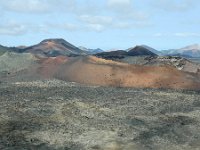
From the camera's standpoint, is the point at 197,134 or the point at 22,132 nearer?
the point at 22,132

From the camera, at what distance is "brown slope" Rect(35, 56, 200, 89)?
1236 inches

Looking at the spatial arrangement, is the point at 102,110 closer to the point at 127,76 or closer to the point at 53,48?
the point at 127,76

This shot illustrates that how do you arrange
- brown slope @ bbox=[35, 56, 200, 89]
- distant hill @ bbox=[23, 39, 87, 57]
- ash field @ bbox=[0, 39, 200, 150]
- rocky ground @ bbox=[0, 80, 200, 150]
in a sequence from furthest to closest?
1. distant hill @ bbox=[23, 39, 87, 57]
2. brown slope @ bbox=[35, 56, 200, 89]
3. ash field @ bbox=[0, 39, 200, 150]
4. rocky ground @ bbox=[0, 80, 200, 150]

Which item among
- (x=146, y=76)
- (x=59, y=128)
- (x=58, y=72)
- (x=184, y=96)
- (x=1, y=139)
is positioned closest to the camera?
(x=1, y=139)

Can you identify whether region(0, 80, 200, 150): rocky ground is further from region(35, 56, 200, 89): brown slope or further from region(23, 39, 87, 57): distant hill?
region(23, 39, 87, 57): distant hill

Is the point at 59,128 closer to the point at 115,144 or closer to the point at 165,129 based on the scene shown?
the point at 115,144

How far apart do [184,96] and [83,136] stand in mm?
11303

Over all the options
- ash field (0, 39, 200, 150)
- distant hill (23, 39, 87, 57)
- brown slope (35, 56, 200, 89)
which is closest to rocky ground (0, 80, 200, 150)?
ash field (0, 39, 200, 150)

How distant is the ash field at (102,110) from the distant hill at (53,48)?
38642mm

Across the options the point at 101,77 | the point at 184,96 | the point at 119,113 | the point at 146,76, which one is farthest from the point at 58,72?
the point at 119,113

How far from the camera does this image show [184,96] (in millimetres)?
26672

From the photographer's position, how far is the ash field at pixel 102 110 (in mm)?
16562

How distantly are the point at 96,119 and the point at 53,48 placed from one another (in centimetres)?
6229

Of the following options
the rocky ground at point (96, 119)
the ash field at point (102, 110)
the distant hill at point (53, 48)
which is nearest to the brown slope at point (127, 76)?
the ash field at point (102, 110)
